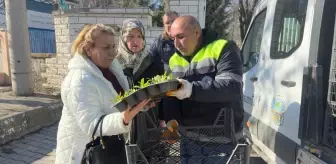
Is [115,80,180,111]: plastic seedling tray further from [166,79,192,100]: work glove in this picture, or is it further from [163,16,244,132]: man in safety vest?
[163,16,244,132]: man in safety vest

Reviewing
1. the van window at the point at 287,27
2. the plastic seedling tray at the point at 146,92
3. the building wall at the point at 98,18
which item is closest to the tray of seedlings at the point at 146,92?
the plastic seedling tray at the point at 146,92

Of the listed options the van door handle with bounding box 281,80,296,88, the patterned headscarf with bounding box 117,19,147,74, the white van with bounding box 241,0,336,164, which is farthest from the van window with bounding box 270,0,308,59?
the patterned headscarf with bounding box 117,19,147,74

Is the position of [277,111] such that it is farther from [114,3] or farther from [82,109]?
[114,3]

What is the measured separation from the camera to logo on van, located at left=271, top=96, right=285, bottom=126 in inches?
107

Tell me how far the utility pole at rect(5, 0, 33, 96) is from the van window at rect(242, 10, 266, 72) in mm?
4568

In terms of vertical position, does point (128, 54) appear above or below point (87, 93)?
above

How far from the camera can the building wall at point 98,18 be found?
7.18m

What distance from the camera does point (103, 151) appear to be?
1896 millimetres

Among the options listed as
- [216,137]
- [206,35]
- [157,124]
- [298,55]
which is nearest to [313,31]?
[298,55]

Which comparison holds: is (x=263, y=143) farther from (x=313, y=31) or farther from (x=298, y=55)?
(x=313, y=31)

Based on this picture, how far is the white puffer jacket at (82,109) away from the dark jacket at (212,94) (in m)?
0.39

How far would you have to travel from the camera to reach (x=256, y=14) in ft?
12.3

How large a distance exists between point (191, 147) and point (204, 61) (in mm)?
517

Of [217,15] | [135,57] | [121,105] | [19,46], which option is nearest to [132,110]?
[121,105]
